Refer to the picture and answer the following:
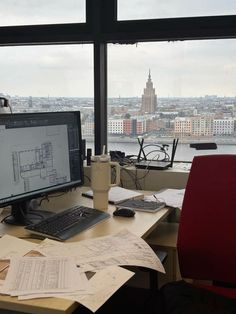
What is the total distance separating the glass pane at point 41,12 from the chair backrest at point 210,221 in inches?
66.4

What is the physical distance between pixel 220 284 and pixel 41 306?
3.44ft

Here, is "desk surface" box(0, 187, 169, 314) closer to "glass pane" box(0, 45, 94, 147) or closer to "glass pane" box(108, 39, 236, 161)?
"glass pane" box(108, 39, 236, 161)

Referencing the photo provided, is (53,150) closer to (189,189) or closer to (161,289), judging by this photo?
(189,189)

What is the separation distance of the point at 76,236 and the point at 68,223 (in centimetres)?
12

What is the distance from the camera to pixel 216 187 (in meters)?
1.87

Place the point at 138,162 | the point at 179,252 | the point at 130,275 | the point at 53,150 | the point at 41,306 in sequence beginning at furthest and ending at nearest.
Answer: the point at 138,162
the point at 53,150
the point at 179,252
the point at 130,275
the point at 41,306

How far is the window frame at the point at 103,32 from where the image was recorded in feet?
9.18

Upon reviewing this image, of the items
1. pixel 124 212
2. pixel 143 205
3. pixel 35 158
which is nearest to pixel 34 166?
pixel 35 158

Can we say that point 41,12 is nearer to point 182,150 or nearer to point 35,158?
point 182,150

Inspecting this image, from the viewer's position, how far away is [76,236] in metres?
1.67

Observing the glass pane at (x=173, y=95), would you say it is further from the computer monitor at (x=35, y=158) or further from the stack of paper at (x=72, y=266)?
the stack of paper at (x=72, y=266)

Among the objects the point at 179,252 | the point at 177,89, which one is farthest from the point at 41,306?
the point at 177,89

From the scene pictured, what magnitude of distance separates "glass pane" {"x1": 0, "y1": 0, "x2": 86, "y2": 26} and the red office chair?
1.70 metres

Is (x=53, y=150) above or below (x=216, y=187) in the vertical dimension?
above
